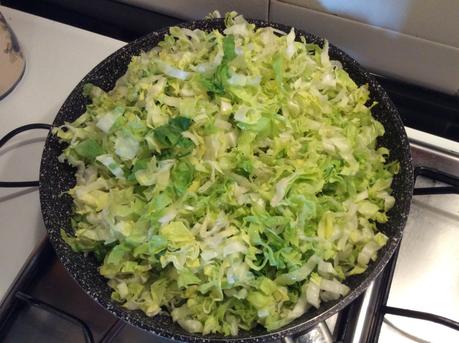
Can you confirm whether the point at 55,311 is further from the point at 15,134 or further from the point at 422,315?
the point at 422,315

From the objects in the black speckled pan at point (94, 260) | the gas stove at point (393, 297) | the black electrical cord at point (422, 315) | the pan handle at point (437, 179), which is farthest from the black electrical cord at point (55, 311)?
the pan handle at point (437, 179)

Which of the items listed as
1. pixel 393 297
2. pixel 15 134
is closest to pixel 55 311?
pixel 15 134

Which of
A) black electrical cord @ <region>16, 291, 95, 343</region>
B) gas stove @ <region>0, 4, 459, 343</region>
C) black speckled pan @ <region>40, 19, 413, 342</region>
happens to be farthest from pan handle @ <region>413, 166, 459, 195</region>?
black electrical cord @ <region>16, 291, 95, 343</region>

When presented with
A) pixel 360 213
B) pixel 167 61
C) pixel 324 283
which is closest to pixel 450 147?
pixel 360 213

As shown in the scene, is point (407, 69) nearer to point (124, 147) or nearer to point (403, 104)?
point (403, 104)

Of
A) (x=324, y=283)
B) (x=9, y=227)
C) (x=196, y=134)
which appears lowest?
(x=9, y=227)

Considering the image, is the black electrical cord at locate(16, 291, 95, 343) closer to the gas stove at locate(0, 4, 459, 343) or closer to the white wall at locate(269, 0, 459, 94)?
the gas stove at locate(0, 4, 459, 343)

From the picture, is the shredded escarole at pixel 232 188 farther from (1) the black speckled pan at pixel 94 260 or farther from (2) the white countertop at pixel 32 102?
(2) the white countertop at pixel 32 102
